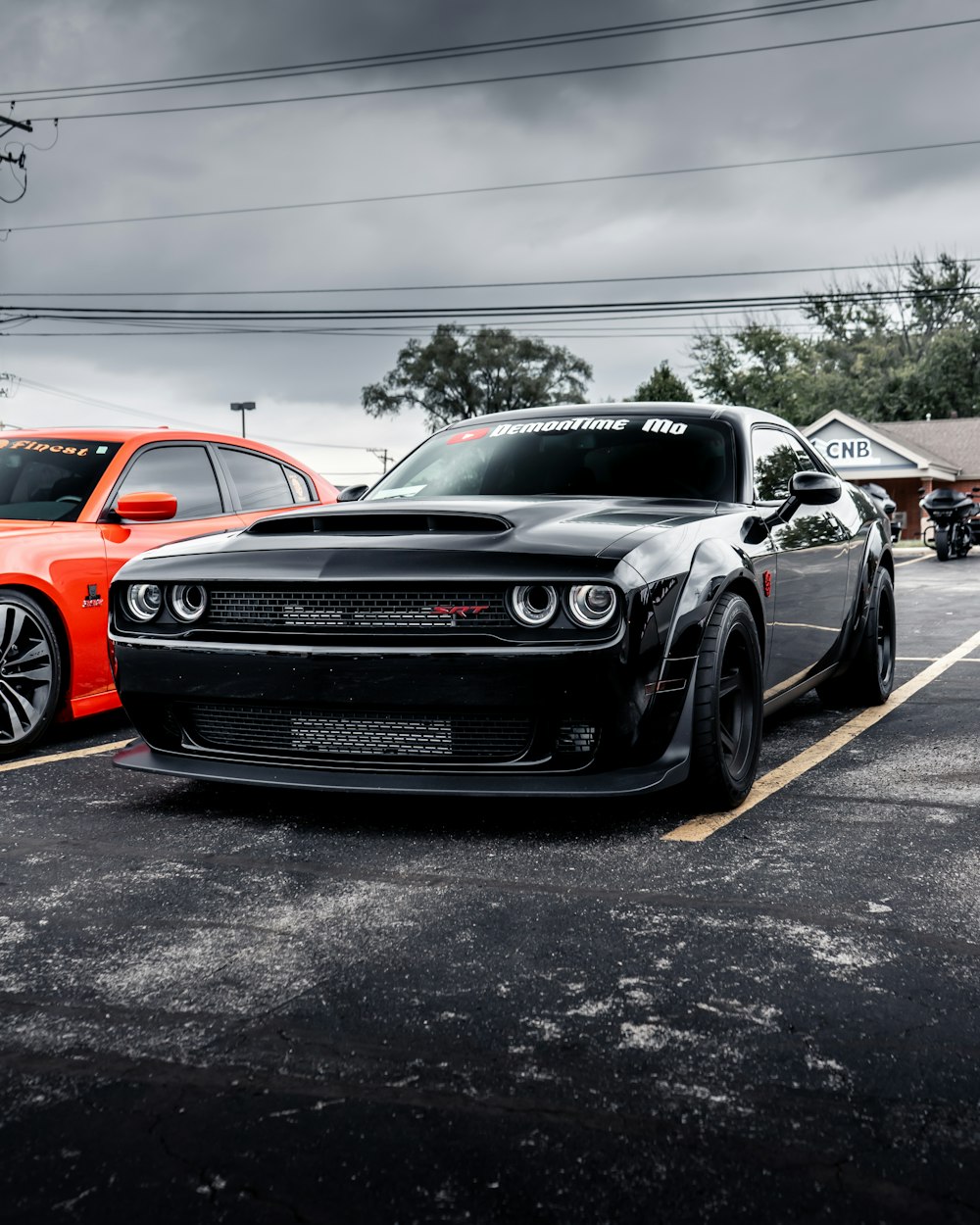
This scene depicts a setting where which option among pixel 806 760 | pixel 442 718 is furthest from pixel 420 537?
pixel 806 760

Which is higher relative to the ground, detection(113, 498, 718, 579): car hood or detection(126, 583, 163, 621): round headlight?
detection(113, 498, 718, 579): car hood

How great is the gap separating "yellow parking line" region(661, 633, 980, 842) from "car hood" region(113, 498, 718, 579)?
919 millimetres

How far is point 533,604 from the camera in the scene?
3.73 meters

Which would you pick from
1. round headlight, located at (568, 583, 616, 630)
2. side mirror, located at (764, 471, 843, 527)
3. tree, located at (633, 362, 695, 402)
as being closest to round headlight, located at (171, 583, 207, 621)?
round headlight, located at (568, 583, 616, 630)

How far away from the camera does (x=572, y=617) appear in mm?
3684

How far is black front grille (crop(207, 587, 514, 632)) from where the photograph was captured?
3713 mm

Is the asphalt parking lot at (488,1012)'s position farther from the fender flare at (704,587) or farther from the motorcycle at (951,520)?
the motorcycle at (951,520)

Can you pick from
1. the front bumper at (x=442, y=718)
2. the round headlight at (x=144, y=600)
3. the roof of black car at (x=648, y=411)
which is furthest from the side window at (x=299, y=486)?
the front bumper at (x=442, y=718)

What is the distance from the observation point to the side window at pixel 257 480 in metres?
7.05

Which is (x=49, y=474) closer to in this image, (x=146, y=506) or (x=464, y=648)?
(x=146, y=506)

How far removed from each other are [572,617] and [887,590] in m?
3.64

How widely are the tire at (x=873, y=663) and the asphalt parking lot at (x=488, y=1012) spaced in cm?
193

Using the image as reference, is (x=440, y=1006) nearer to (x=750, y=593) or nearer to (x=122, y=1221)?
(x=122, y=1221)

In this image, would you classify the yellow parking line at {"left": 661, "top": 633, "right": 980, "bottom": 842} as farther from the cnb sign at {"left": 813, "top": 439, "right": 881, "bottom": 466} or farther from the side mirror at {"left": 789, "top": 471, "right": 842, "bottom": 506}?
the cnb sign at {"left": 813, "top": 439, "right": 881, "bottom": 466}
